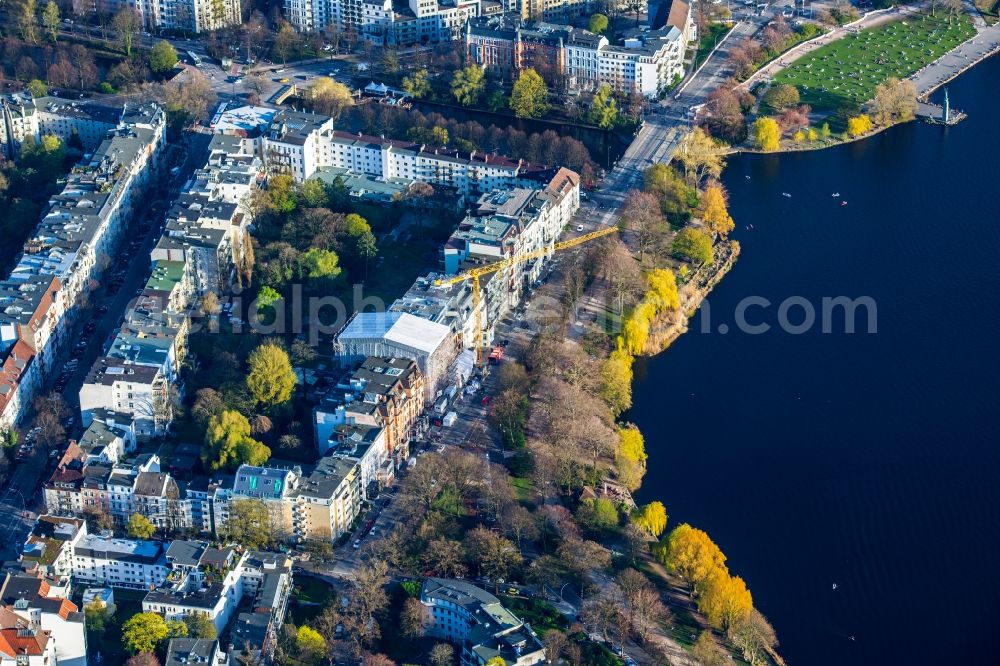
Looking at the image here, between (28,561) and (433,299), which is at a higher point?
(433,299)

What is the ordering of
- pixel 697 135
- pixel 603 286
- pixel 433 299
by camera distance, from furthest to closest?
pixel 697 135 < pixel 603 286 < pixel 433 299

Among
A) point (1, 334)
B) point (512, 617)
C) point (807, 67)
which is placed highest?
point (807, 67)

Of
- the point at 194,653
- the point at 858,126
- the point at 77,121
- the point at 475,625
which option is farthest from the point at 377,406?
the point at 858,126

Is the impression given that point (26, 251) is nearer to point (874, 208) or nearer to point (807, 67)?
point (874, 208)

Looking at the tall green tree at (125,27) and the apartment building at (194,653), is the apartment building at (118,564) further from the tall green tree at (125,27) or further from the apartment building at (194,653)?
the tall green tree at (125,27)

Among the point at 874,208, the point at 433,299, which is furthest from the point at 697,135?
the point at 433,299

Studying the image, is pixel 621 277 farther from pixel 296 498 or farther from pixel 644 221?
pixel 296 498

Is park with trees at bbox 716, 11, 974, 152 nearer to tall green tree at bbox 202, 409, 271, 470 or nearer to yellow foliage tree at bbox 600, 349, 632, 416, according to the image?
yellow foliage tree at bbox 600, 349, 632, 416
